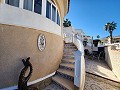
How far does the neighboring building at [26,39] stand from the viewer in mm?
4805

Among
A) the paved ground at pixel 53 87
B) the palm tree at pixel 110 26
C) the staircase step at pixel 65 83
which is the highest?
the palm tree at pixel 110 26

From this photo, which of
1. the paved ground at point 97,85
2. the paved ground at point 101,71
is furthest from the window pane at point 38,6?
the paved ground at point 101,71

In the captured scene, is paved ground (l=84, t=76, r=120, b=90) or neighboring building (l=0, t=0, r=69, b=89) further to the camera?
paved ground (l=84, t=76, r=120, b=90)

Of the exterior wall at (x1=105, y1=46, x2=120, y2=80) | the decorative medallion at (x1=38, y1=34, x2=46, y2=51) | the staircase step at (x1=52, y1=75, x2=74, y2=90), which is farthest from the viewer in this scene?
the exterior wall at (x1=105, y1=46, x2=120, y2=80)

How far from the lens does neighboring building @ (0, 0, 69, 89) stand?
4805mm

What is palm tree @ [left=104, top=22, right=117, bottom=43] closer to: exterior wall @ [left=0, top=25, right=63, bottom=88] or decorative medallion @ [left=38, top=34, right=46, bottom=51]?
decorative medallion @ [left=38, top=34, right=46, bottom=51]

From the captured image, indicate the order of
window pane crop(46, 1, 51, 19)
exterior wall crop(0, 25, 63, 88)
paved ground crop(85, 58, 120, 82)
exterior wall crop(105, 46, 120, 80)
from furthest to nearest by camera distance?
exterior wall crop(105, 46, 120, 80)
paved ground crop(85, 58, 120, 82)
window pane crop(46, 1, 51, 19)
exterior wall crop(0, 25, 63, 88)

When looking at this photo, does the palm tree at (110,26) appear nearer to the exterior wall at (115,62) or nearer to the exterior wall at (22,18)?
the exterior wall at (115,62)

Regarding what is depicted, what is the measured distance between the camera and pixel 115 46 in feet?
45.9

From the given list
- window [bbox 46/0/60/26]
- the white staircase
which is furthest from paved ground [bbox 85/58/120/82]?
window [bbox 46/0/60/26]

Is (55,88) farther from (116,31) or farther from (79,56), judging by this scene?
(116,31)

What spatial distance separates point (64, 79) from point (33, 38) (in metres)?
3.12

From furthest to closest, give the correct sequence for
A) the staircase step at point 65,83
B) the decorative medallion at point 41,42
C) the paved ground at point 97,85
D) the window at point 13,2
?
the paved ground at point 97,85, the decorative medallion at point 41,42, the staircase step at point 65,83, the window at point 13,2

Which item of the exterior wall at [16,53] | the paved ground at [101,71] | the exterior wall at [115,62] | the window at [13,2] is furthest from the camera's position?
the exterior wall at [115,62]
